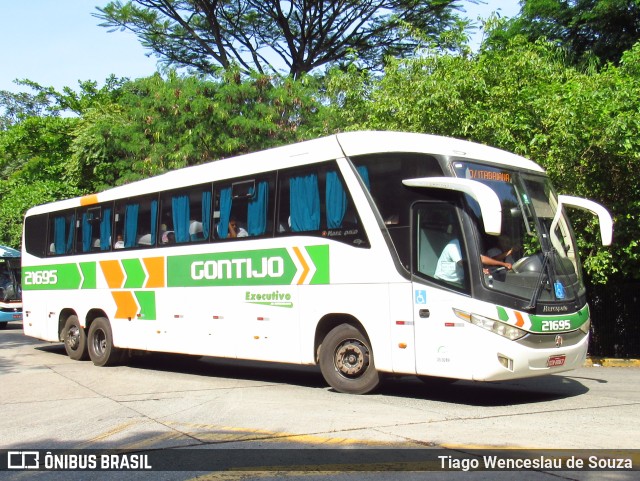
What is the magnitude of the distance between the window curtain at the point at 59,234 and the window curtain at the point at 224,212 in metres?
5.62

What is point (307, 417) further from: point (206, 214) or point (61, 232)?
point (61, 232)

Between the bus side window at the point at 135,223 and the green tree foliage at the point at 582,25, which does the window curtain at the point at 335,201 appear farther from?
the green tree foliage at the point at 582,25

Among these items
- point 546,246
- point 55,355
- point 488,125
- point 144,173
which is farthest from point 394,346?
point 144,173

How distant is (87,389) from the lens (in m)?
11.4

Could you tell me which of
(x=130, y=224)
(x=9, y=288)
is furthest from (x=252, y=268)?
(x=9, y=288)

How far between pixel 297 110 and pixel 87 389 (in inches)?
533

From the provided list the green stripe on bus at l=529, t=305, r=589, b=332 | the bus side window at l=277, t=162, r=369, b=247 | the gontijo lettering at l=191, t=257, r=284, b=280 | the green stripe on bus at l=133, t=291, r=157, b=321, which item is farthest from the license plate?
the green stripe on bus at l=133, t=291, r=157, b=321

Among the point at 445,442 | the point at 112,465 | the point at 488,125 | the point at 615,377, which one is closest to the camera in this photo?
the point at 112,465

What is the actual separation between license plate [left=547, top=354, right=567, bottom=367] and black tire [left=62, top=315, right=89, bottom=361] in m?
9.96

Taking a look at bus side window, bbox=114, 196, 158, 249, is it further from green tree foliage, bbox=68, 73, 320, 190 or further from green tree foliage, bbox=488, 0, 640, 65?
green tree foliage, bbox=488, 0, 640, 65

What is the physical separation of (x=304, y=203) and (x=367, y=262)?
1444 millimetres

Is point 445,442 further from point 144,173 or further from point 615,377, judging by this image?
point 144,173

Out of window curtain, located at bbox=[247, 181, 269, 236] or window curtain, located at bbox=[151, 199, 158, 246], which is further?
window curtain, located at bbox=[151, 199, 158, 246]

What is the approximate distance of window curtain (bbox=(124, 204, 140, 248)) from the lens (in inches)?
555
